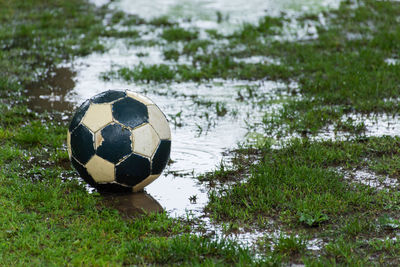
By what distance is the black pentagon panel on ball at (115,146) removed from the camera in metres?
5.11

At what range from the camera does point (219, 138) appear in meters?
7.12

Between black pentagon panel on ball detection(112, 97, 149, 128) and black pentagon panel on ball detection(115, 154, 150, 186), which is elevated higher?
black pentagon panel on ball detection(112, 97, 149, 128)

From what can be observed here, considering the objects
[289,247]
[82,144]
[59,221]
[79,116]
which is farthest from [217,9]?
[289,247]

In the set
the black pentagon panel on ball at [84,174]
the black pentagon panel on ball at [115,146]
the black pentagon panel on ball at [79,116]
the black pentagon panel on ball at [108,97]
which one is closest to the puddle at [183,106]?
the black pentagon panel on ball at [84,174]

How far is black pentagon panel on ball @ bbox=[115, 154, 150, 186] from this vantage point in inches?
202

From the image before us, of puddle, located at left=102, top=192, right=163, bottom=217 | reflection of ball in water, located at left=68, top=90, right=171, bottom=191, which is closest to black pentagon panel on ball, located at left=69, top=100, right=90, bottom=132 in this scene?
reflection of ball in water, located at left=68, top=90, right=171, bottom=191

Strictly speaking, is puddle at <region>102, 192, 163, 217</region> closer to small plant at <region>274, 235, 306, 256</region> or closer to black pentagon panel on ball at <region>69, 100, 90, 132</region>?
black pentagon panel on ball at <region>69, 100, 90, 132</region>

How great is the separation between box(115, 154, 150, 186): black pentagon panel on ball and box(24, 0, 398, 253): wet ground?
222 mm

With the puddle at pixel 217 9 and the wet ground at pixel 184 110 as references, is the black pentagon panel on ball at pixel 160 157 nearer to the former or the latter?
the wet ground at pixel 184 110

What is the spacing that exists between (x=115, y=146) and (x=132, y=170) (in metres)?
0.27

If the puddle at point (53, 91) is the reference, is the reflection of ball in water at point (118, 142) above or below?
above

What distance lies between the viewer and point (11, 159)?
20.2ft

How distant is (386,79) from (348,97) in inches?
38.8

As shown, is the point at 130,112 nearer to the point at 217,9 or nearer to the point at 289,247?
the point at 289,247
